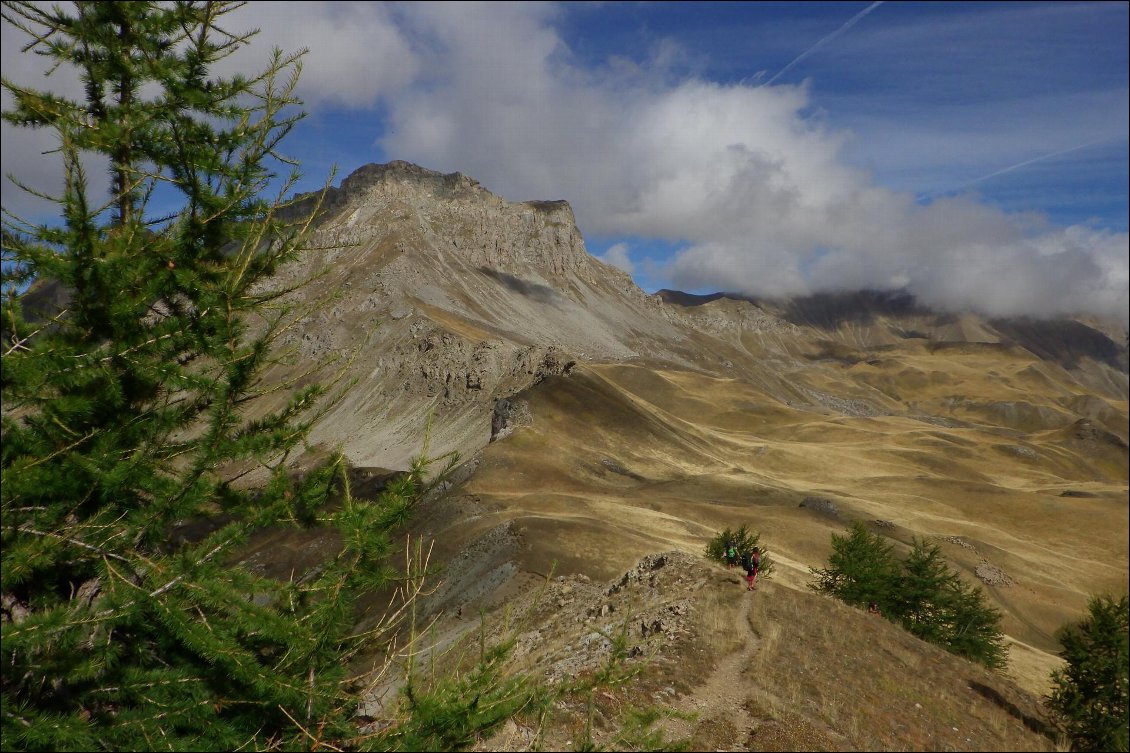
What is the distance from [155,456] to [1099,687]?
72.9 feet

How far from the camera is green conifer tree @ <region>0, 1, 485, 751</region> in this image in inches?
164

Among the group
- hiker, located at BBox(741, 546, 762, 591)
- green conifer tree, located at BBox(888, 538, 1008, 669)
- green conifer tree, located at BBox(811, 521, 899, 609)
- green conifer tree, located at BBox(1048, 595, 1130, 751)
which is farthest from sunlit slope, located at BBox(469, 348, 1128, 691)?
green conifer tree, located at BBox(1048, 595, 1130, 751)

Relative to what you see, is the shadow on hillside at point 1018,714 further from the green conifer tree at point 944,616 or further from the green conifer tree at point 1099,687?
the green conifer tree at point 944,616

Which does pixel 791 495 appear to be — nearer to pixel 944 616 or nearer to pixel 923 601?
pixel 923 601

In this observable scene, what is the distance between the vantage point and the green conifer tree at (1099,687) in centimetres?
1595

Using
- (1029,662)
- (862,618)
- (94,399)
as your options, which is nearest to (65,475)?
(94,399)

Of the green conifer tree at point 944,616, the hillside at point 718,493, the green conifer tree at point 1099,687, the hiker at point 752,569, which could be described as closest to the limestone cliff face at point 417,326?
the hillside at point 718,493

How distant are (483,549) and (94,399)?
31.7 metres

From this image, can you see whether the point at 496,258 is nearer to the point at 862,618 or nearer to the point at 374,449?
the point at 374,449

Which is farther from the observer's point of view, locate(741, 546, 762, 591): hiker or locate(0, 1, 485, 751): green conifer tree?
locate(741, 546, 762, 591): hiker

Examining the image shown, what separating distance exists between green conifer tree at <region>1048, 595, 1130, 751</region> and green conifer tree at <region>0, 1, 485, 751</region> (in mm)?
19903

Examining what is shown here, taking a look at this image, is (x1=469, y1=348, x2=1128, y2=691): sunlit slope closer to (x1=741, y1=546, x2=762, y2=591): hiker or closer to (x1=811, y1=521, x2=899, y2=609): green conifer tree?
(x1=811, y1=521, x2=899, y2=609): green conifer tree

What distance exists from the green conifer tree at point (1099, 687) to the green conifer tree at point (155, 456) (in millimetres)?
19903

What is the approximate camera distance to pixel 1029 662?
1324 inches
